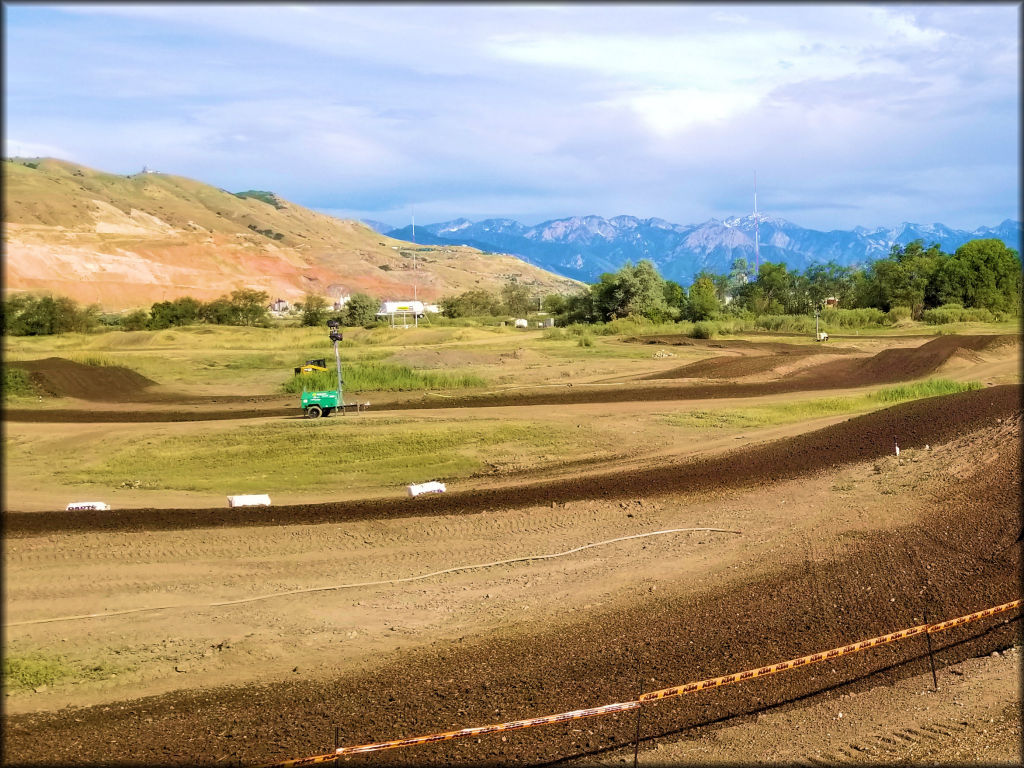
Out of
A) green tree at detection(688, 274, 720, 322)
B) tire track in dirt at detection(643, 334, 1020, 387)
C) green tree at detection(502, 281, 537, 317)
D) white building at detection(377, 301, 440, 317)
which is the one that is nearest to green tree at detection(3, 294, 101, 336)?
white building at detection(377, 301, 440, 317)

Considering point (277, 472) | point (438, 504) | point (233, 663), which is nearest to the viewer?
point (233, 663)

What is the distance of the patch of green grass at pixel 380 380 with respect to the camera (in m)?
43.6

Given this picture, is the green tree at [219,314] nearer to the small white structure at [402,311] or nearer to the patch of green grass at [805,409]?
the small white structure at [402,311]

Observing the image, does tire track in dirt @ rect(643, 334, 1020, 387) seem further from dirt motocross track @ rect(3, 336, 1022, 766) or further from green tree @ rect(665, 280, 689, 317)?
green tree @ rect(665, 280, 689, 317)

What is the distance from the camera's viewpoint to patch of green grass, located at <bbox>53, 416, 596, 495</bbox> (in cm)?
2425

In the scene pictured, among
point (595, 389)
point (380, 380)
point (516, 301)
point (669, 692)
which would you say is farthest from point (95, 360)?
point (516, 301)

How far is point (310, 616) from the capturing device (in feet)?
45.6

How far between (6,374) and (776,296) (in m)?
82.9

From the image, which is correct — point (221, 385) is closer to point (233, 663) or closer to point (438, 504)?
point (438, 504)

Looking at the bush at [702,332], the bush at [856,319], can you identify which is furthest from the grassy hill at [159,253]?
the bush at [856,319]

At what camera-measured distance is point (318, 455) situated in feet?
86.7

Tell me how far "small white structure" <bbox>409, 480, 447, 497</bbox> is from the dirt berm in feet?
28.6

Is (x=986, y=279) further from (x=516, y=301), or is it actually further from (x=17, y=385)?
(x=17, y=385)

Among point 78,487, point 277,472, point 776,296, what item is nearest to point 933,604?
point 277,472
